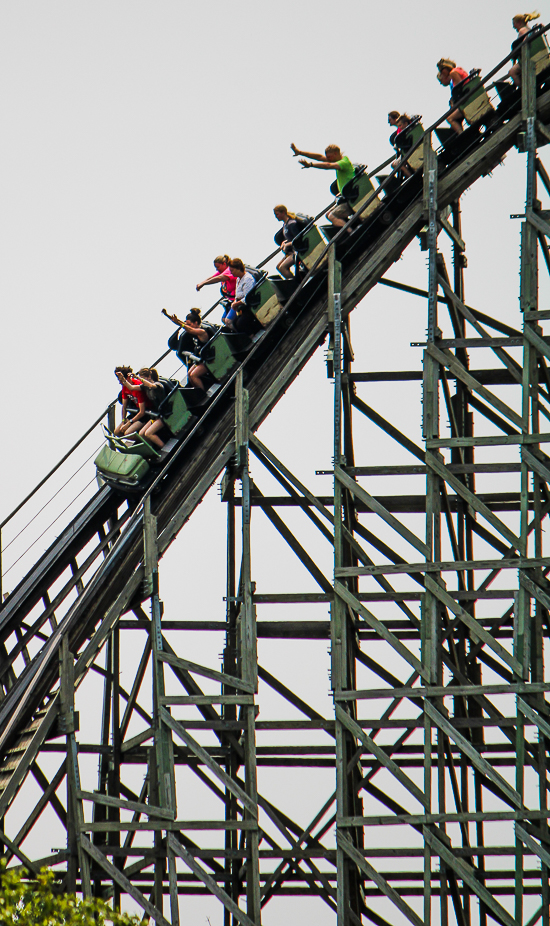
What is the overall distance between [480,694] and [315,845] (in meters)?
3.17

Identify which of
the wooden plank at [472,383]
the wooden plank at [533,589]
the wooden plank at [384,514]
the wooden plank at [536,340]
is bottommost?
the wooden plank at [533,589]

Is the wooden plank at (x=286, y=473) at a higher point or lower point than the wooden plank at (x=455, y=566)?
higher

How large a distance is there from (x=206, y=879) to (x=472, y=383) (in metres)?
6.65

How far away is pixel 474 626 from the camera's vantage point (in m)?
15.3

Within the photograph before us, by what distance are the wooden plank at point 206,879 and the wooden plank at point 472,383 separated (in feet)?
20.9

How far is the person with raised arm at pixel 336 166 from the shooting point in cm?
1761

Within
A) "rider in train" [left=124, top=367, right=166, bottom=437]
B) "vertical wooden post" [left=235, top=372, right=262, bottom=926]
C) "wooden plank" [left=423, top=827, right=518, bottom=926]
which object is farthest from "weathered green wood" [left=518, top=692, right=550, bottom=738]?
"rider in train" [left=124, top=367, right=166, bottom=437]

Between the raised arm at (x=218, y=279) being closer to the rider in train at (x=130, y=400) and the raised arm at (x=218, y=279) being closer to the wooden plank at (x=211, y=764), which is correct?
the rider in train at (x=130, y=400)

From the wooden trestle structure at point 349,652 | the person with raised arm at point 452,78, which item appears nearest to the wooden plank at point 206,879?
the wooden trestle structure at point 349,652

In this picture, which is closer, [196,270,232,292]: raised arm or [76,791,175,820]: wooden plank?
[76,791,175,820]: wooden plank

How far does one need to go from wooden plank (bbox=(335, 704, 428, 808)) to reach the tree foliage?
3.60 metres

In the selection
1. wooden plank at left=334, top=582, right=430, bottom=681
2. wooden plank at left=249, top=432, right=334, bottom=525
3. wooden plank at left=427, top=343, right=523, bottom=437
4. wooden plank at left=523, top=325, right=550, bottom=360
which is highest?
wooden plank at left=523, top=325, right=550, bottom=360

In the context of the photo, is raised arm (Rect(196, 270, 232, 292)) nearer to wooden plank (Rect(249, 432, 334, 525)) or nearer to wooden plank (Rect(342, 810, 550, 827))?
wooden plank (Rect(249, 432, 334, 525))

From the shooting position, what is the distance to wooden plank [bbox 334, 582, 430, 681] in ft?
50.3
